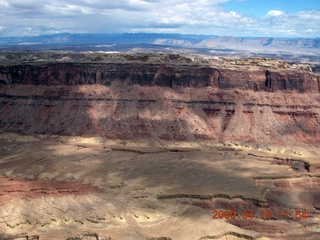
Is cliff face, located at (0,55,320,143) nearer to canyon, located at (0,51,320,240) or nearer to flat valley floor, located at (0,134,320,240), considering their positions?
canyon, located at (0,51,320,240)

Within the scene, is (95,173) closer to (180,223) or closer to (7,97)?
(180,223)

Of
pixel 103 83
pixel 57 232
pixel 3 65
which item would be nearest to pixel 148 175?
pixel 57 232

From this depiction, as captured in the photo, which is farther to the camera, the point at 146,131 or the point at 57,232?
the point at 146,131

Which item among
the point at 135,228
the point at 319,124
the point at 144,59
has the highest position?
the point at 144,59
